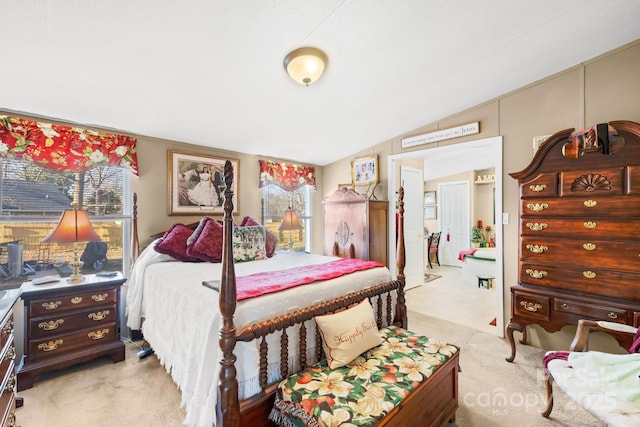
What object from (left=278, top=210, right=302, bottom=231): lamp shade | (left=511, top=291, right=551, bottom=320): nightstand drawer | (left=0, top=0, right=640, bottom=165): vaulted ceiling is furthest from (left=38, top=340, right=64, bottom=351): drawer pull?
(left=511, top=291, right=551, bottom=320): nightstand drawer

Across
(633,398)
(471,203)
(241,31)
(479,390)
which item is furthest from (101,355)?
(471,203)

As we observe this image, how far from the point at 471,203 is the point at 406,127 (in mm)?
3924

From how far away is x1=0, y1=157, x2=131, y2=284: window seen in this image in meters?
2.44

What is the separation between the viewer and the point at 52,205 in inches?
103

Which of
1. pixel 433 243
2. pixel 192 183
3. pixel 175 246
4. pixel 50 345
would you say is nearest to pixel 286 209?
pixel 192 183

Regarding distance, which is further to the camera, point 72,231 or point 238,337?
point 72,231

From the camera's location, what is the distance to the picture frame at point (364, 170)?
14.0 ft

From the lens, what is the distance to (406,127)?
3.74m

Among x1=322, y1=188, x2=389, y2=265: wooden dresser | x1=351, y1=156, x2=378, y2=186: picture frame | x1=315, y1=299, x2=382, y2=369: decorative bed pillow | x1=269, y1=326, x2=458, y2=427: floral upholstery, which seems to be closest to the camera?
x1=269, y1=326, x2=458, y2=427: floral upholstery

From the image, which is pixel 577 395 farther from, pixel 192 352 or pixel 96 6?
pixel 96 6

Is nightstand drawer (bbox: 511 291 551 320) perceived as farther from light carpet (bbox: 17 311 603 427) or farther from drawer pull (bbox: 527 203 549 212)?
drawer pull (bbox: 527 203 549 212)

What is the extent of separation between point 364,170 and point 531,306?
108 inches

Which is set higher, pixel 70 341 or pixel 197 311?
pixel 197 311

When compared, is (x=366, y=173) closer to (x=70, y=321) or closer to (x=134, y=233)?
(x=134, y=233)
